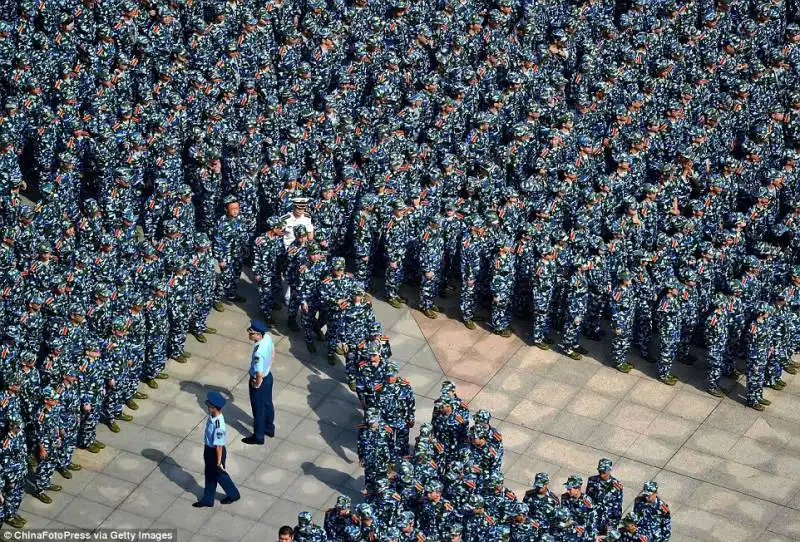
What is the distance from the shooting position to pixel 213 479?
3700 centimetres

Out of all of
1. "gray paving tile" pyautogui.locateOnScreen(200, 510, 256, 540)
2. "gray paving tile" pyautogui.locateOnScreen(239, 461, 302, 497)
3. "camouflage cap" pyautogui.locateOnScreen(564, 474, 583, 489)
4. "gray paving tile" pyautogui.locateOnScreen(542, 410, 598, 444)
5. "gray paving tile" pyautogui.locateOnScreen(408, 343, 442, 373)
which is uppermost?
"camouflage cap" pyautogui.locateOnScreen(564, 474, 583, 489)

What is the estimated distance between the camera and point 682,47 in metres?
49.1

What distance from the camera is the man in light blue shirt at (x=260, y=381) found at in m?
38.1

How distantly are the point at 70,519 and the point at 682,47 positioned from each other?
21048 mm

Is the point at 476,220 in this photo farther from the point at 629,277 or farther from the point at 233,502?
the point at 233,502

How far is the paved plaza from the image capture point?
124ft

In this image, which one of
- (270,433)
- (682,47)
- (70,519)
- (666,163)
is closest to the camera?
(70,519)

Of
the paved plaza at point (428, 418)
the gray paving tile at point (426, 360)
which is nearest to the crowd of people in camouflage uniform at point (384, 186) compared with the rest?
the paved plaza at point (428, 418)

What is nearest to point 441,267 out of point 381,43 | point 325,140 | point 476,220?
point 476,220

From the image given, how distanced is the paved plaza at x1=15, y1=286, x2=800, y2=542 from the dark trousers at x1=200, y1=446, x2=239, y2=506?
284 millimetres

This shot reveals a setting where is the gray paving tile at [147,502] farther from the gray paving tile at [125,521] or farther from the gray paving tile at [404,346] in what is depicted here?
the gray paving tile at [404,346]

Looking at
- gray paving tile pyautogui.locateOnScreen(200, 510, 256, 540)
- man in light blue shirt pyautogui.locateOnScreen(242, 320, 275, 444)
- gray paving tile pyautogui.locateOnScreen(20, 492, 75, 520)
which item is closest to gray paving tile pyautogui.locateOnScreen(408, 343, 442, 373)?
man in light blue shirt pyautogui.locateOnScreen(242, 320, 275, 444)

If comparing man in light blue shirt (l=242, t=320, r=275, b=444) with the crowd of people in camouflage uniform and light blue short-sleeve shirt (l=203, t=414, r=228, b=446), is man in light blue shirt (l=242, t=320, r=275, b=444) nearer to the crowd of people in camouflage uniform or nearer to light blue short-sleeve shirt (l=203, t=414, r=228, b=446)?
the crowd of people in camouflage uniform

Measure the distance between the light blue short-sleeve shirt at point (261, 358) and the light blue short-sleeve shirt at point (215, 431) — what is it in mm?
1999
